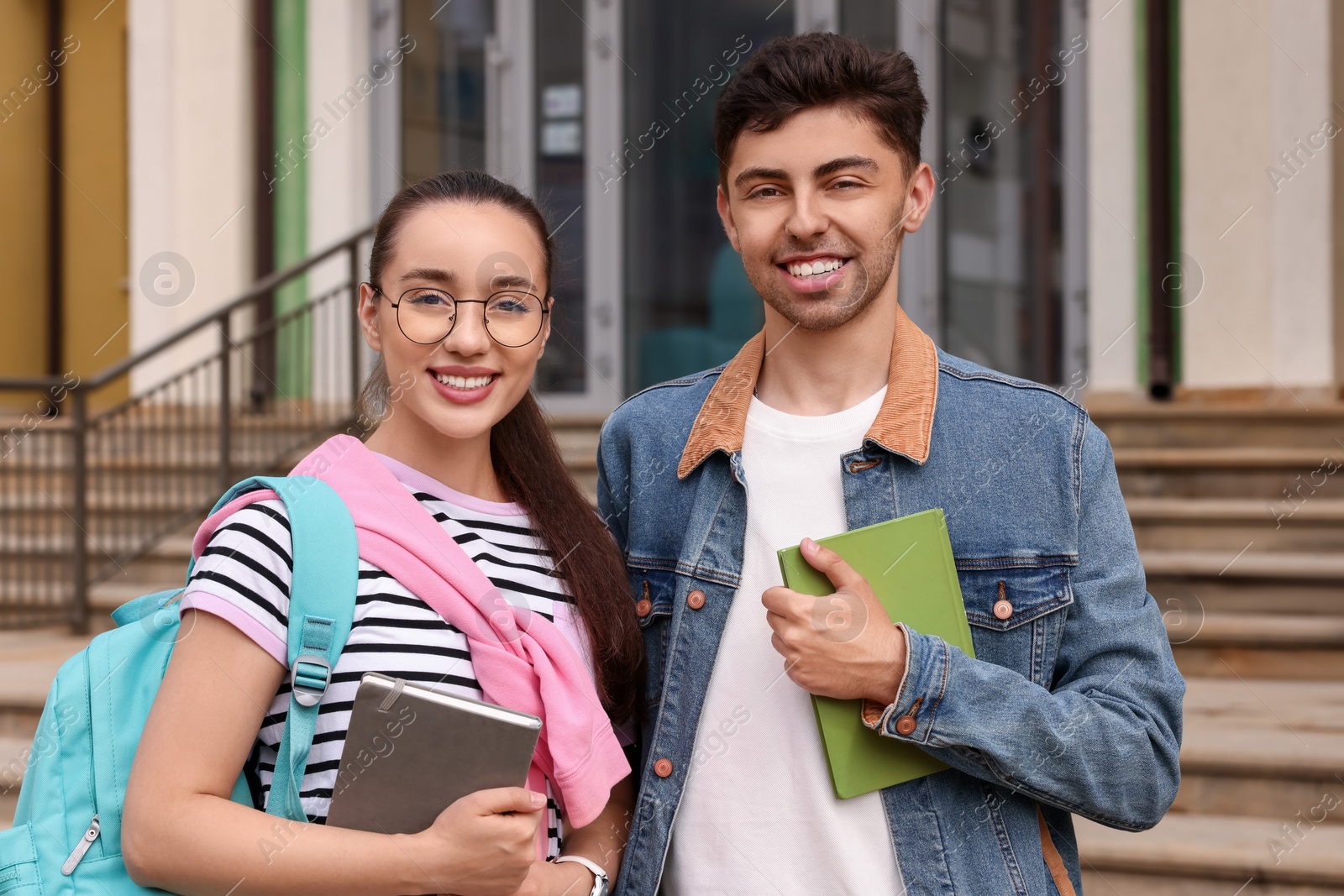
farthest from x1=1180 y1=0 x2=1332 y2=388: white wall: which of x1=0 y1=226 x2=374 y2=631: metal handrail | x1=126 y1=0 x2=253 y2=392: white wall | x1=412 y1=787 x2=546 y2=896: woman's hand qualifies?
x1=126 y1=0 x2=253 y2=392: white wall

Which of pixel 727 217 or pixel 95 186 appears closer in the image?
pixel 727 217

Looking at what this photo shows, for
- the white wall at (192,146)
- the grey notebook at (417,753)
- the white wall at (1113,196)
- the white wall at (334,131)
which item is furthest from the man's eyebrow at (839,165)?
the white wall at (192,146)

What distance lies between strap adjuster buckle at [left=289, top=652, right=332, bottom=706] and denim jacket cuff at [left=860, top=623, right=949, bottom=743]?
2.30 feet

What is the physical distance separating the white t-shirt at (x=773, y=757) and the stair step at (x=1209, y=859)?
160 cm

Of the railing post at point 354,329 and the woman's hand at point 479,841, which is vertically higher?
the railing post at point 354,329

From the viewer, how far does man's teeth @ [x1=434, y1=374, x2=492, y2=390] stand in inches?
62.8

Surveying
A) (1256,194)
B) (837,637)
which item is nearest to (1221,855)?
(837,637)

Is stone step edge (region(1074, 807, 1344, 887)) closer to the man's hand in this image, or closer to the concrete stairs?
the concrete stairs

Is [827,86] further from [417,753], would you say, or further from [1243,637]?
[1243,637]

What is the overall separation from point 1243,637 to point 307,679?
3.65 metres

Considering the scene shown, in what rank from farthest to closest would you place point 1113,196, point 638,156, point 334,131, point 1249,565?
point 334,131 → point 638,156 → point 1113,196 → point 1249,565

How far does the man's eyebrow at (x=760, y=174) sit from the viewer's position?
1709 mm

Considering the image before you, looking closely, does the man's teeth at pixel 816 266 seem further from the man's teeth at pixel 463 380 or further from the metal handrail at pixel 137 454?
the metal handrail at pixel 137 454

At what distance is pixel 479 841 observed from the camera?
1344mm
